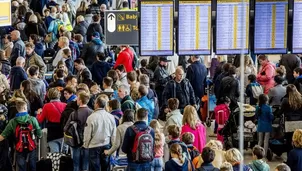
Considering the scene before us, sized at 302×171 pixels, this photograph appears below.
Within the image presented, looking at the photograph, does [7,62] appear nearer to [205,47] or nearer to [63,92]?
[63,92]

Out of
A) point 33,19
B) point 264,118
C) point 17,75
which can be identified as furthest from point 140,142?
point 33,19

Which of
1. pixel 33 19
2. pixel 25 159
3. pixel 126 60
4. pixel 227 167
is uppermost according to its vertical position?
pixel 33 19

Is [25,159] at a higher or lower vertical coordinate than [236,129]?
lower

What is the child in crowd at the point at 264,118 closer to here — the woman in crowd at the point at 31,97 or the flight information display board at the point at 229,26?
the flight information display board at the point at 229,26

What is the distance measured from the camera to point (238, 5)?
12.2 metres

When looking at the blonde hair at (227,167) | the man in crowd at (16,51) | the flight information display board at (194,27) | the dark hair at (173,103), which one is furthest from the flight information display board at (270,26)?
the man in crowd at (16,51)

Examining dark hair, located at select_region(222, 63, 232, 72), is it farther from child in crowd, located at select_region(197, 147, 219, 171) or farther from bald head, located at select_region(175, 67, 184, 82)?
child in crowd, located at select_region(197, 147, 219, 171)

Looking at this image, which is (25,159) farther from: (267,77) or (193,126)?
(267,77)

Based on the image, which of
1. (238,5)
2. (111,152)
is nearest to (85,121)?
(111,152)

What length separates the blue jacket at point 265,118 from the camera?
13.8 metres

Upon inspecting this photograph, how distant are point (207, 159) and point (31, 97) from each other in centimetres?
402

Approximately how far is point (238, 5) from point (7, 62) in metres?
5.66

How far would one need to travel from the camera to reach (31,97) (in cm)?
1309

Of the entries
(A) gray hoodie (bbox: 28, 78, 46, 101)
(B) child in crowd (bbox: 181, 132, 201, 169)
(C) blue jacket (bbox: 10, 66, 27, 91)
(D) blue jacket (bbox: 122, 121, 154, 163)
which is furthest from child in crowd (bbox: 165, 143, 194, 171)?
(C) blue jacket (bbox: 10, 66, 27, 91)
